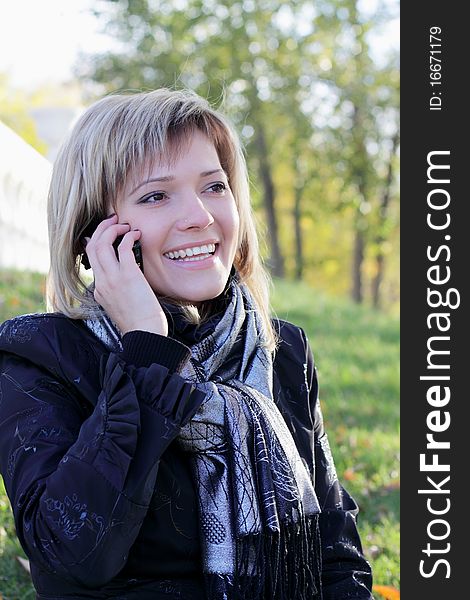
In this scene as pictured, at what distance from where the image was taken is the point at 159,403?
2.40 m

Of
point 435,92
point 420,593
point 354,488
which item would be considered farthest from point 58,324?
point 354,488

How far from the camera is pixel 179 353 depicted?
101 inches

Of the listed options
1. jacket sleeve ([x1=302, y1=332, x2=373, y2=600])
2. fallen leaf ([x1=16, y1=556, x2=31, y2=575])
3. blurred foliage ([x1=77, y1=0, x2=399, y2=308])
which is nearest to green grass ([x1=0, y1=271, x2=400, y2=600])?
fallen leaf ([x1=16, y1=556, x2=31, y2=575])

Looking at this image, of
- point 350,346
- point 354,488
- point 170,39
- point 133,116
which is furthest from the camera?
point 170,39

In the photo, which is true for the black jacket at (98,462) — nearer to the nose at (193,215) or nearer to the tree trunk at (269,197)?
the nose at (193,215)

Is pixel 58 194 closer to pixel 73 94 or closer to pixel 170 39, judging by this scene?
pixel 170 39

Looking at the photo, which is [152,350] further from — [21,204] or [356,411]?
[21,204]

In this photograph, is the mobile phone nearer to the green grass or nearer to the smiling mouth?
the smiling mouth

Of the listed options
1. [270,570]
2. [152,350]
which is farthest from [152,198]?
[270,570]

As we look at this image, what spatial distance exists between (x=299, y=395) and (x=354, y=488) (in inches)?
91.1

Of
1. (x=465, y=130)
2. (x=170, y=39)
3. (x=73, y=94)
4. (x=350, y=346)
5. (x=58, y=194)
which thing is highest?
(x=73, y=94)

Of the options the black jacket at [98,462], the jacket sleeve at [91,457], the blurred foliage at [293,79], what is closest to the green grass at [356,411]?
the black jacket at [98,462]

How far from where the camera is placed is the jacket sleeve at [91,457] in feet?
7.39

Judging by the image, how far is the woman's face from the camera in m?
2.81
